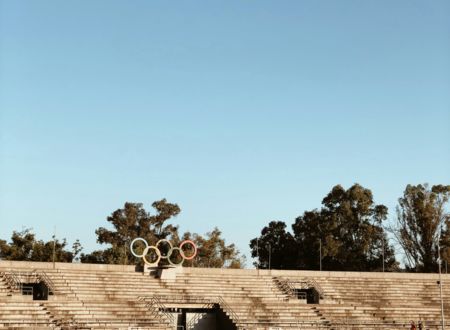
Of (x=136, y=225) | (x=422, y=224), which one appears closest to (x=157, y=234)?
(x=136, y=225)

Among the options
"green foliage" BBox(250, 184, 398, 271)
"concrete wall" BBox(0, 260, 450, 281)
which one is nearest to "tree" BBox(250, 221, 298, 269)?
"green foliage" BBox(250, 184, 398, 271)

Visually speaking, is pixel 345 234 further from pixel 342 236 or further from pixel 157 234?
pixel 157 234

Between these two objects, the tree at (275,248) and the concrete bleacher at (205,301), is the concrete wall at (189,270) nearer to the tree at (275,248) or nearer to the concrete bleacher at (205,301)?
the concrete bleacher at (205,301)

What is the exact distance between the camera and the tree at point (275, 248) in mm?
86188

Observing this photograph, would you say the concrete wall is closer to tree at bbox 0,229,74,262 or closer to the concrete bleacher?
the concrete bleacher

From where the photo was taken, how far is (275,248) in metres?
88.6

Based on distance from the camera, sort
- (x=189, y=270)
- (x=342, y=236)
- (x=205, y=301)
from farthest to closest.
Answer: (x=342, y=236) < (x=189, y=270) < (x=205, y=301)

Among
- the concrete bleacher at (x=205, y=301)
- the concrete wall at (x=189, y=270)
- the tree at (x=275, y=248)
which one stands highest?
the tree at (x=275, y=248)

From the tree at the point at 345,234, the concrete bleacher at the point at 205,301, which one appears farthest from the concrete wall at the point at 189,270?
the tree at the point at 345,234

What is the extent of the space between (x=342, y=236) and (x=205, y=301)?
37.1m

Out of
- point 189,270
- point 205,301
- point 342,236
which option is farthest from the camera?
point 342,236

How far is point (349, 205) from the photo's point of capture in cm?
8419

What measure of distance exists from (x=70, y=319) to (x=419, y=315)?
28.1 meters

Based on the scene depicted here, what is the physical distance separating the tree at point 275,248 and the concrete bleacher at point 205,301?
2657cm
